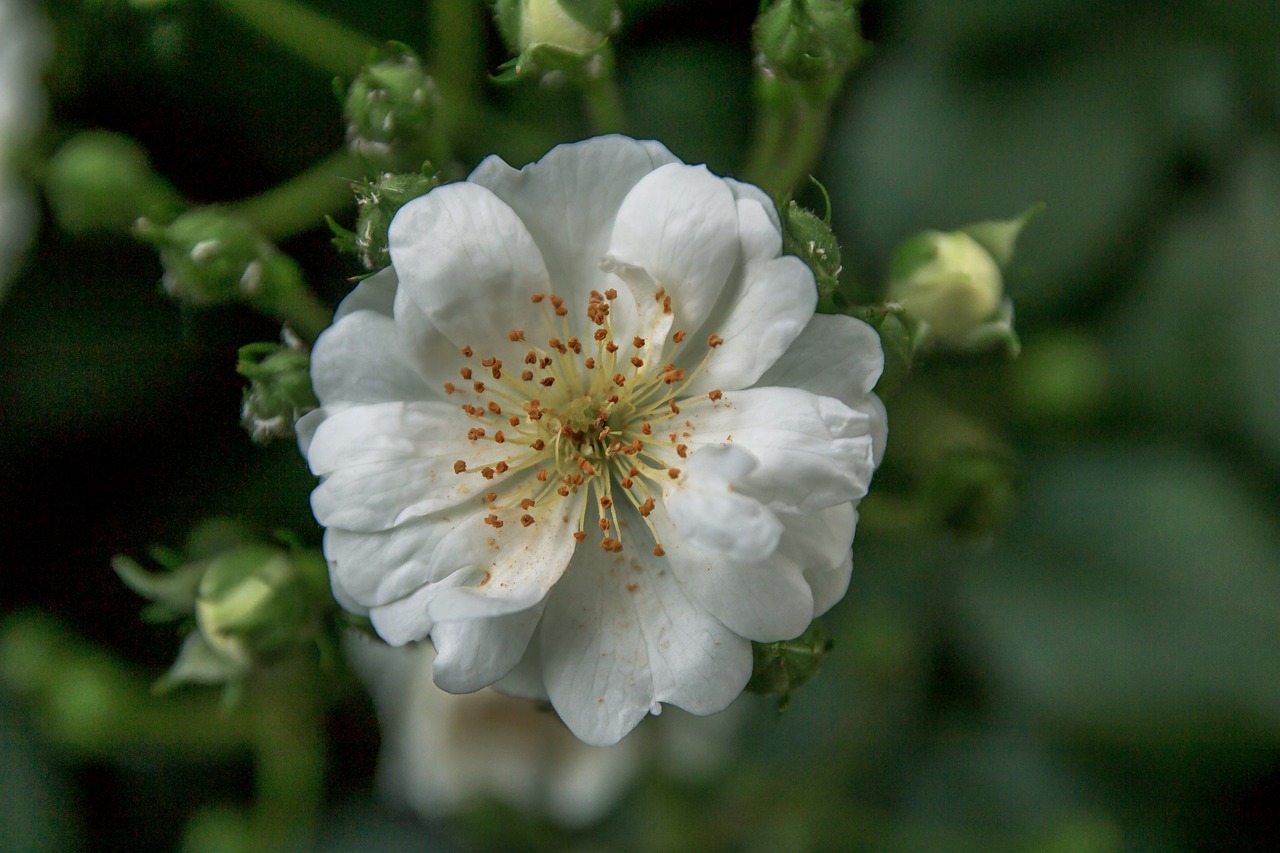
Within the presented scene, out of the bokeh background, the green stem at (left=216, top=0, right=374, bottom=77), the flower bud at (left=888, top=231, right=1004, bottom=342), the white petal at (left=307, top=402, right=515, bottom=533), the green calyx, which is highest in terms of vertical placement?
the green calyx

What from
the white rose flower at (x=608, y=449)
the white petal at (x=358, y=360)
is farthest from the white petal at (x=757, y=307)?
the white petal at (x=358, y=360)

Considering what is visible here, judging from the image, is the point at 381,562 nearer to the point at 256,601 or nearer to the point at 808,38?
the point at 256,601

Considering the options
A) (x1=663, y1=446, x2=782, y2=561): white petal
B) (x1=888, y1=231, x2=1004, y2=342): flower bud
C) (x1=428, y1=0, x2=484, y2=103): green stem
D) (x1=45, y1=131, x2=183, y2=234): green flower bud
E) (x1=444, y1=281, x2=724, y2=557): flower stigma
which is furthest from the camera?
(x1=45, y1=131, x2=183, y2=234): green flower bud

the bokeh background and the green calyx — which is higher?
the green calyx

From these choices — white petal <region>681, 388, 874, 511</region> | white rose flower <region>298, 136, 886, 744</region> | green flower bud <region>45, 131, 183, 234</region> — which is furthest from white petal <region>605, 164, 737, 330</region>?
green flower bud <region>45, 131, 183, 234</region>

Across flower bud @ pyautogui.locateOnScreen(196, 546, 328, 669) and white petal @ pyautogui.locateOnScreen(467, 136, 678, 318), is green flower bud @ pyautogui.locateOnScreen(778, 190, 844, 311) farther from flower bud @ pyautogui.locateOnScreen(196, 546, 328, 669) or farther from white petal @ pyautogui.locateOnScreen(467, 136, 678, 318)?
flower bud @ pyautogui.locateOnScreen(196, 546, 328, 669)

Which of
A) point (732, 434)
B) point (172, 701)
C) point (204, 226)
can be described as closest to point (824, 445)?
point (732, 434)

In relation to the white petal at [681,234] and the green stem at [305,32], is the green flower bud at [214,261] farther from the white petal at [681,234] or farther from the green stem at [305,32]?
the white petal at [681,234]
